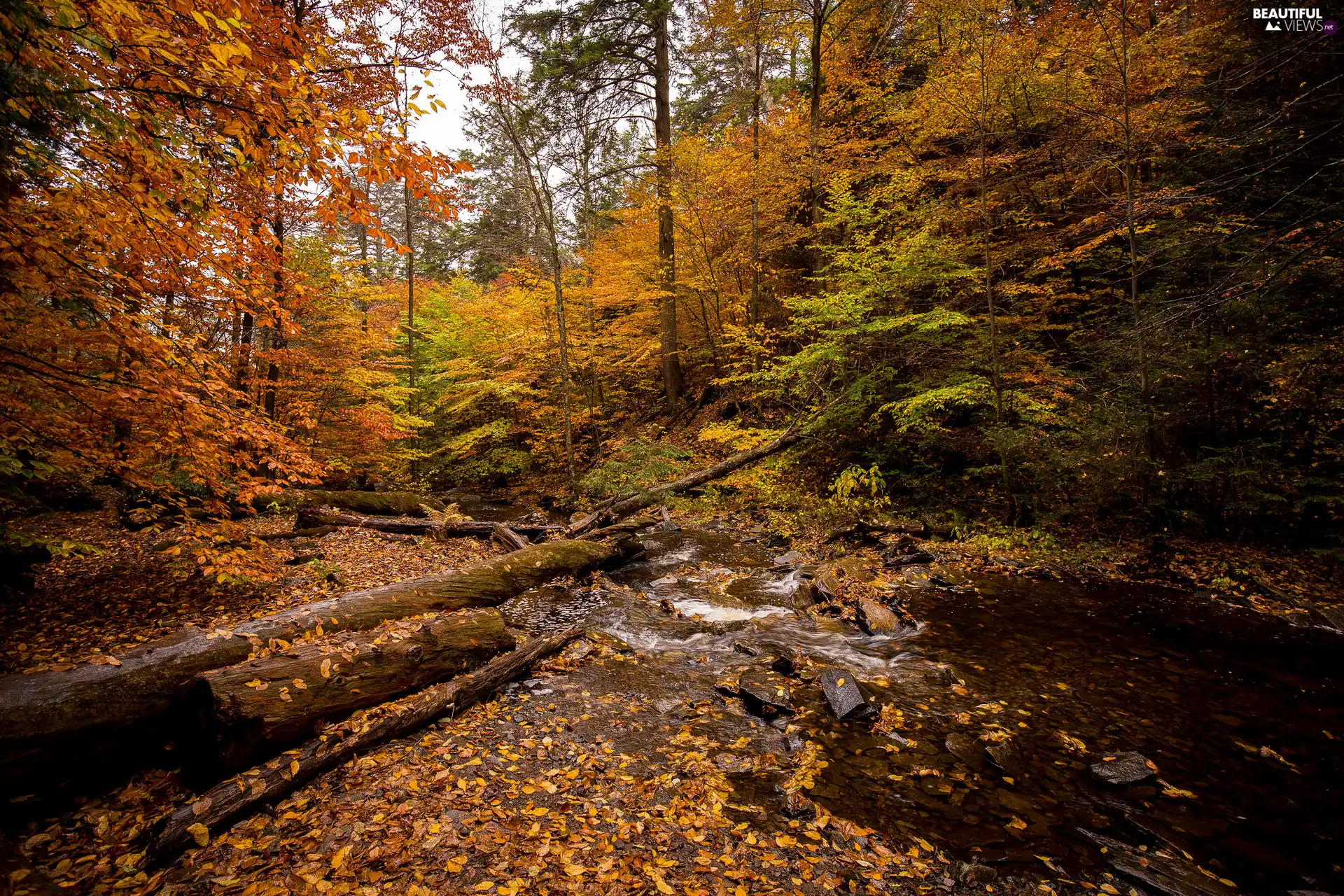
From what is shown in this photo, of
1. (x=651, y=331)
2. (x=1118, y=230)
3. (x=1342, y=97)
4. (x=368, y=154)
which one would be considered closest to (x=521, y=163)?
(x=651, y=331)

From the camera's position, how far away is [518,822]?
320 centimetres

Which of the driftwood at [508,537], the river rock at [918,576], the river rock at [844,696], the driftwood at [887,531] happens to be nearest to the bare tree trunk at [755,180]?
the driftwood at [887,531]

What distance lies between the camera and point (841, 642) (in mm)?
6258

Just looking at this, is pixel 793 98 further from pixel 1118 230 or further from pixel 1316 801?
pixel 1316 801

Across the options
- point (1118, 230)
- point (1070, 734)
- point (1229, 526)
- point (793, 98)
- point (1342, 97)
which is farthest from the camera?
point (793, 98)

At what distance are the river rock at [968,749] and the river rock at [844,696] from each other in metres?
0.70

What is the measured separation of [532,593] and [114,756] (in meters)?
4.88

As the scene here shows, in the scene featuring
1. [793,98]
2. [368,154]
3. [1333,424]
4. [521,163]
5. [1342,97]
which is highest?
[793,98]

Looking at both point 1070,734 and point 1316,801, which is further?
point 1070,734

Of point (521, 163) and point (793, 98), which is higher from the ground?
point (793, 98)

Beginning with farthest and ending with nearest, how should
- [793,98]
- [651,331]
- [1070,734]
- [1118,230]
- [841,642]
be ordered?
1. [651,331]
2. [793,98]
3. [1118,230]
4. [841,642]
5. [1070,734]

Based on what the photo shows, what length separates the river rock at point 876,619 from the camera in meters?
6.46

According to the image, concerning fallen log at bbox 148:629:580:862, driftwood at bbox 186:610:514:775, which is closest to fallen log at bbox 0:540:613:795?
driftwood at bbox 186:610:514:775

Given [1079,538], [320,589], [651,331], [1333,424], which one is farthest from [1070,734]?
[651,331]
